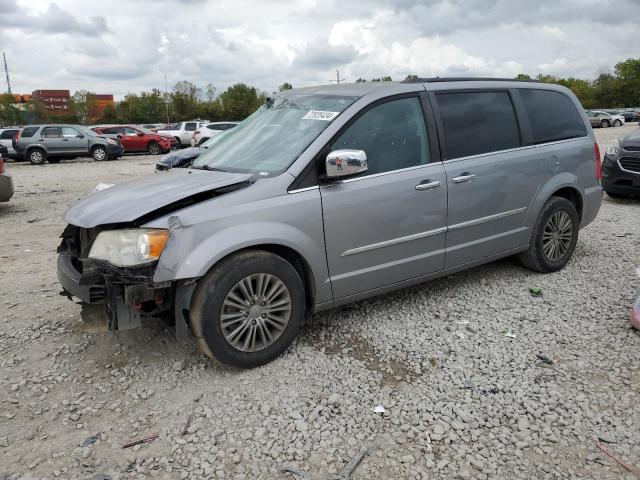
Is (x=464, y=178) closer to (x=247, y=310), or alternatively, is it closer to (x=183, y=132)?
(x=247, y=310)

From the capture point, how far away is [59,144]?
877 inches

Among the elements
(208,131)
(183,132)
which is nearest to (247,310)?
(208,131)

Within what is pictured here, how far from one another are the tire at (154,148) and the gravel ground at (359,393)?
76.5ft

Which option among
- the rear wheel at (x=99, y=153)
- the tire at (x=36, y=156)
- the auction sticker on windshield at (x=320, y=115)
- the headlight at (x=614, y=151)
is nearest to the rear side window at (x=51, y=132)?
the tire at (x=36, y=156)

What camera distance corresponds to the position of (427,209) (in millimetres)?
4176

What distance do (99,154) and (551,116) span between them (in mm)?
21496

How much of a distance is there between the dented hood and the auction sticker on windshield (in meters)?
0.69

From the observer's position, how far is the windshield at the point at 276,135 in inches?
151

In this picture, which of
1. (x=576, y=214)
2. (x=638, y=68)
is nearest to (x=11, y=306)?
(x=576, y=214)

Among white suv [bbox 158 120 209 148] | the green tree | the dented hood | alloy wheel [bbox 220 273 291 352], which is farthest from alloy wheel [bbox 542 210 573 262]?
→ the green tree

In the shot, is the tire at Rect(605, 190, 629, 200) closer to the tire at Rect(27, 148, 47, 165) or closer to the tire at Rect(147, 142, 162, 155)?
the tire at Rect(27, 148, 47, 165)

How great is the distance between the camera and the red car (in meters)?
26.8

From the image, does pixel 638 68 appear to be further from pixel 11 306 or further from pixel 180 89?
pixel 11 306

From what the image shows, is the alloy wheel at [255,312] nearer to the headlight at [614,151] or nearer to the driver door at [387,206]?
the driver door at [387,206]
